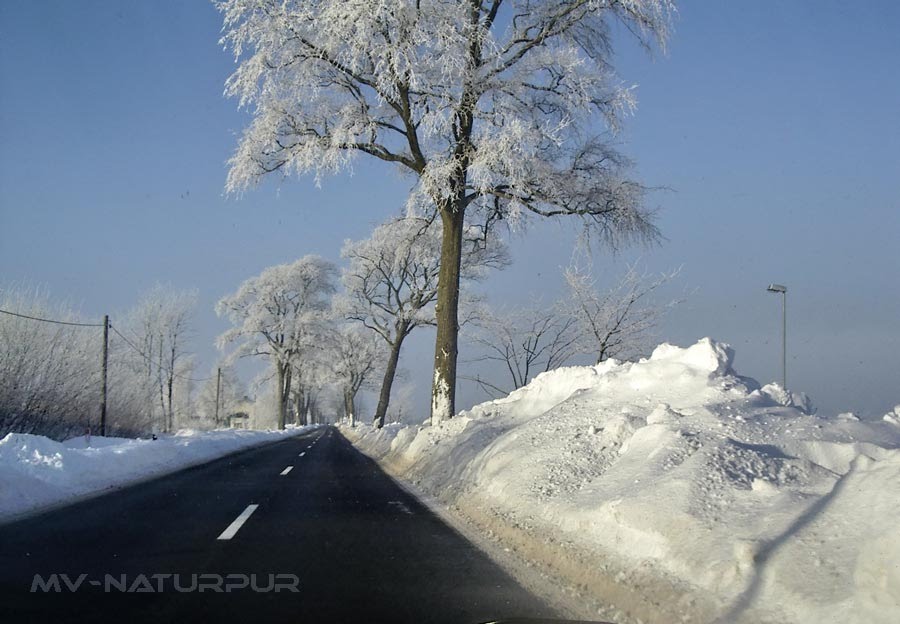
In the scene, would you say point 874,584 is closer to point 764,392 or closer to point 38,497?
point 764,392

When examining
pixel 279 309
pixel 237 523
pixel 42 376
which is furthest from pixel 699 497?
pixel 279 309

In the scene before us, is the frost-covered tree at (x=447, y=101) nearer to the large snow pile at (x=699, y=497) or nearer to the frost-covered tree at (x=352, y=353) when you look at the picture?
the large snow pile at (x=699, y=497)

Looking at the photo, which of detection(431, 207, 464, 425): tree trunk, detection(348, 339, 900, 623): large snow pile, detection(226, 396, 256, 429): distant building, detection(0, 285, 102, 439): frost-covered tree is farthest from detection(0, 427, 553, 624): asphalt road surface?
detection(226, 396, 256, 429): distant building

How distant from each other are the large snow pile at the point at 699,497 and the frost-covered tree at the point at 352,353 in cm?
4211

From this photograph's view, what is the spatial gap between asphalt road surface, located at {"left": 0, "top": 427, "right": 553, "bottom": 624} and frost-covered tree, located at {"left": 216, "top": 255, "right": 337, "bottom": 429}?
139ft

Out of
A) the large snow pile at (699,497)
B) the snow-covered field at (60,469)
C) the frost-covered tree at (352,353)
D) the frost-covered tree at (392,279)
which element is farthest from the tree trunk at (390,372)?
the large snow pile at (699,497)

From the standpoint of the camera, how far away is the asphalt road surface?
4.66 m

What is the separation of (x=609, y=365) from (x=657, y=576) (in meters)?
8.84

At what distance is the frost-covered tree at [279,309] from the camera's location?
5188 centimetres

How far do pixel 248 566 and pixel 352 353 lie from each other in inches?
2006

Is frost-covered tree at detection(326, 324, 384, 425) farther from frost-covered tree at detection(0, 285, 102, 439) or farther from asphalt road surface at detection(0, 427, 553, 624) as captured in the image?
asphalt road surface at detection(0, 427, 553, 624)

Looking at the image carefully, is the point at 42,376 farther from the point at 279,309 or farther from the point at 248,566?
the point at 279,309

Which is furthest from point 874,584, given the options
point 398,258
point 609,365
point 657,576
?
point 398,258

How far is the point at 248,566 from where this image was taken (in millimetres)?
5898
